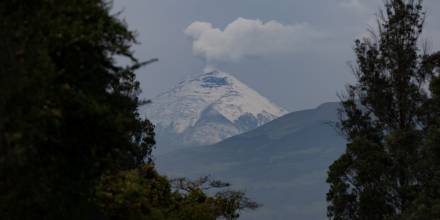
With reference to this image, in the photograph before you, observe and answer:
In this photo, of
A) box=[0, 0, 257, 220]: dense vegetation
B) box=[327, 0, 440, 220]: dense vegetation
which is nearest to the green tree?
box=[0, 0, 257, 220]: dense vegetation

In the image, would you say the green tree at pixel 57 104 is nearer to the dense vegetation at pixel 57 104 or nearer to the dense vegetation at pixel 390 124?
the dense vegetation at pixel 57 104

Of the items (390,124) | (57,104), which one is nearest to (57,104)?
(57,104)

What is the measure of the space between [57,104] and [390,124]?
1114 inches

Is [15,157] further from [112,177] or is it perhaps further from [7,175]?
[112,177]

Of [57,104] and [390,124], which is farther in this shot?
[390,124]

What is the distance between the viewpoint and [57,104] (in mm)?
15578

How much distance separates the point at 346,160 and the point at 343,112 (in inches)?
152

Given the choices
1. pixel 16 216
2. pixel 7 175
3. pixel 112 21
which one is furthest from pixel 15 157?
pixel 16 216

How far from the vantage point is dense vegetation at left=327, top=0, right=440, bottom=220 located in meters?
37.3

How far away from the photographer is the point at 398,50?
40.0m

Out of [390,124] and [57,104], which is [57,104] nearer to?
[57,104]

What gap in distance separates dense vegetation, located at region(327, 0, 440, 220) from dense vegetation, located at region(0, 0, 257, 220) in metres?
20.3

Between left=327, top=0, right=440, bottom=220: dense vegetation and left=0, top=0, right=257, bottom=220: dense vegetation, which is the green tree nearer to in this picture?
left=0, top=0, right=257, bottom=220: dense vegetation

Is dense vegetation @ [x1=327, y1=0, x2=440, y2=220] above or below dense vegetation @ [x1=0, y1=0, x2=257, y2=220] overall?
above
